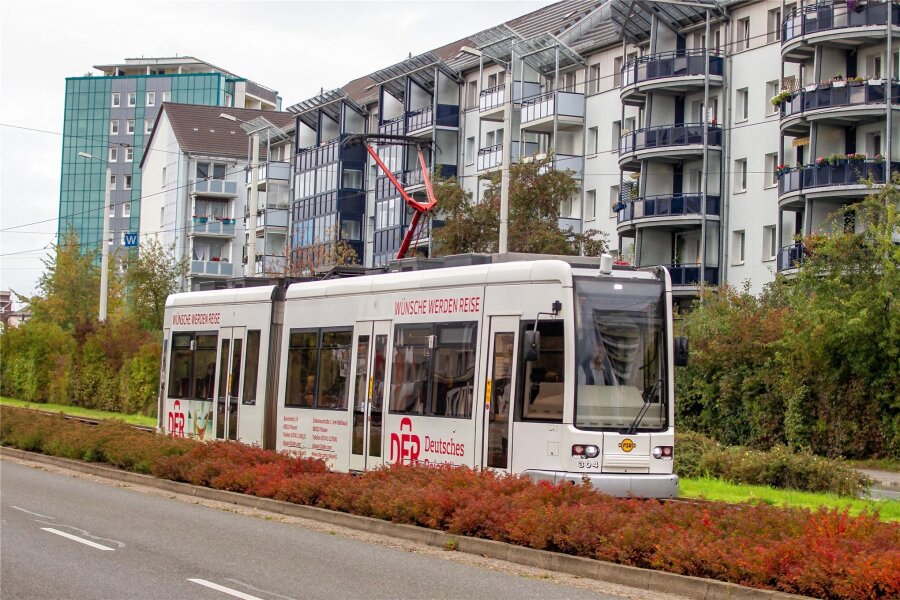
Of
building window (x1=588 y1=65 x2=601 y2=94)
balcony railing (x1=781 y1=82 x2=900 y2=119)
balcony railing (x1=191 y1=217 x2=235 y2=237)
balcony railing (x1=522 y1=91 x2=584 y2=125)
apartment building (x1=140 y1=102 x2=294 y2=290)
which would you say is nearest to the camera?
balcony railing (x1=781 y1=82 x2=900 y2=119)

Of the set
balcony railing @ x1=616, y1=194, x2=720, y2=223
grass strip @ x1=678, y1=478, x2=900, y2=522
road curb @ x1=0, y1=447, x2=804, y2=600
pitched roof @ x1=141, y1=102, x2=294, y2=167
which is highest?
pitched roof @ x1=141, y1=102, x2=294, y2=167

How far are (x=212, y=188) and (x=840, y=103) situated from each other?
224ft

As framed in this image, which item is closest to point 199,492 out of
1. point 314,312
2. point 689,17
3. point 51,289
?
point 314,312

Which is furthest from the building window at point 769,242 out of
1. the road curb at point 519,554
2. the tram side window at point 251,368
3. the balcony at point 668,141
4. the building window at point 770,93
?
the road curb at point 519,554

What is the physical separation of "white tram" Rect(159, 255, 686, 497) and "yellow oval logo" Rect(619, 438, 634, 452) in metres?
0.02

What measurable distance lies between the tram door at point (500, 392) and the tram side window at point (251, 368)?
832cm

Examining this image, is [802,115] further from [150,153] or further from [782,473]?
[150,153]

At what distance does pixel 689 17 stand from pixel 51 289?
45.4m

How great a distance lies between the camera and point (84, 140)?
548 feet

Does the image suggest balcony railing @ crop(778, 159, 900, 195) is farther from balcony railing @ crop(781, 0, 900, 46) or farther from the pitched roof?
the pitched roof

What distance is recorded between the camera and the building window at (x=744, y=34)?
54.6m

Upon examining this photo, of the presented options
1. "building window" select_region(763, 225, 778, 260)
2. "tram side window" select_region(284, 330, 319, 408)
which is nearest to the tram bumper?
"tram side window" select_region(284, 330, 319, 408)

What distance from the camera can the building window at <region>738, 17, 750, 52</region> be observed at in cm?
5461

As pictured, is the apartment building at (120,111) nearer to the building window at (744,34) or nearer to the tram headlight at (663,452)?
the building window at (744,34)
